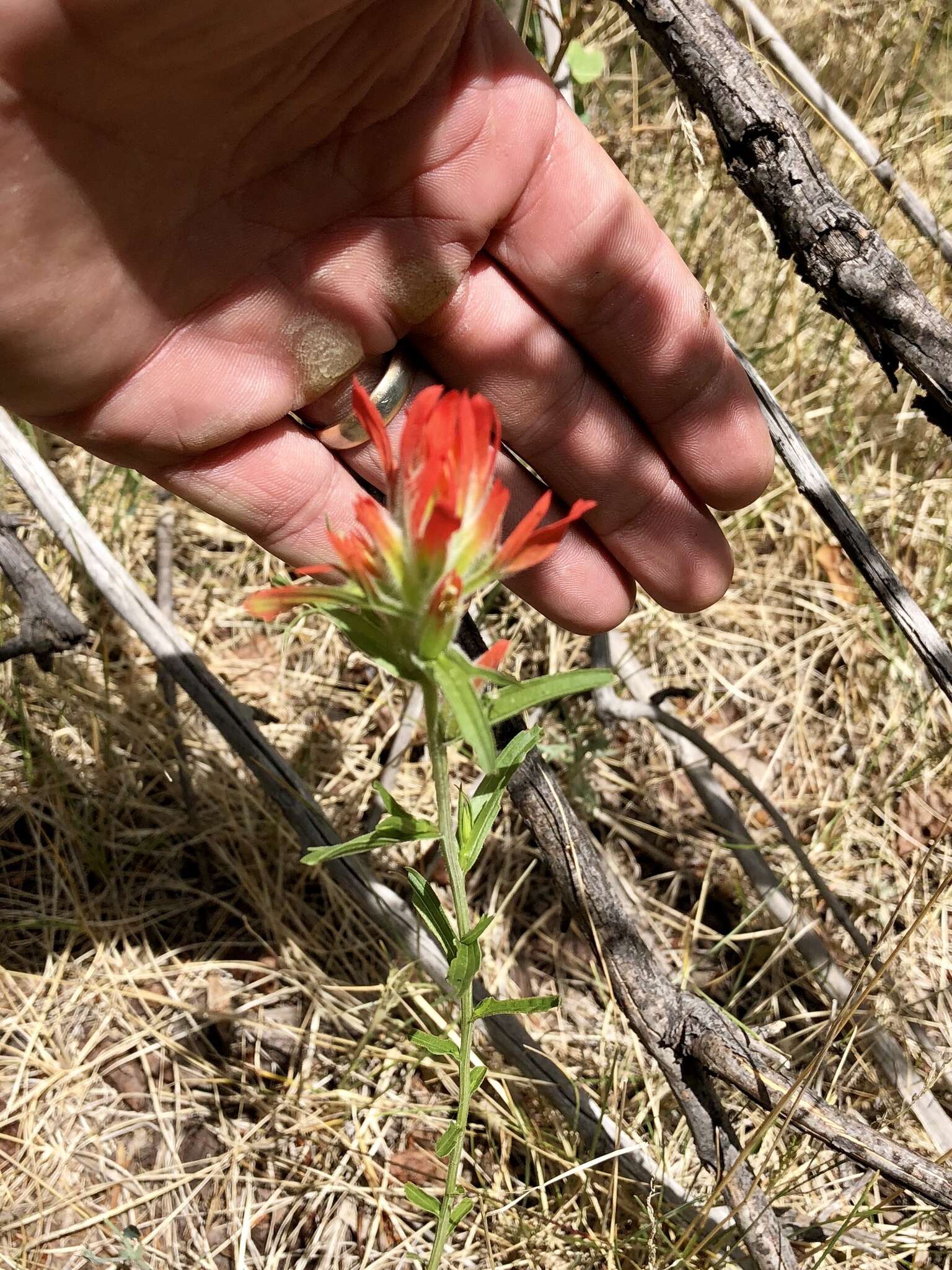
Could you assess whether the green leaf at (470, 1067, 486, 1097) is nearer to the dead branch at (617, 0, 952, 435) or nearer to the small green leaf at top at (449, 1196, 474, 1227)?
the small green leaf at top at (449, 1196, 474, 1227)

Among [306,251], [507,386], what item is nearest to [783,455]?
[507,386]

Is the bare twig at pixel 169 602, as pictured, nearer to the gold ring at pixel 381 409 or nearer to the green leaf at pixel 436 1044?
the gold ring at pixel 381 409

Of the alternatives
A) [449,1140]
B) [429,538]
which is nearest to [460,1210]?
[449,1140]

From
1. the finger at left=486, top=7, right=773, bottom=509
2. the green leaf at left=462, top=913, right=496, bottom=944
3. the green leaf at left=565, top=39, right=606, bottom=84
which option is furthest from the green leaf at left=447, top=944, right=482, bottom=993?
the green leaf at left=565, top=39, right=606, bottom=84

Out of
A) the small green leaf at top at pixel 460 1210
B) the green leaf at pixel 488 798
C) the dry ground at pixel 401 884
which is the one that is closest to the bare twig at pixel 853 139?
the dry ground at pixel 401 884

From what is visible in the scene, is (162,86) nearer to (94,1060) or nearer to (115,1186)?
(94,1060)
